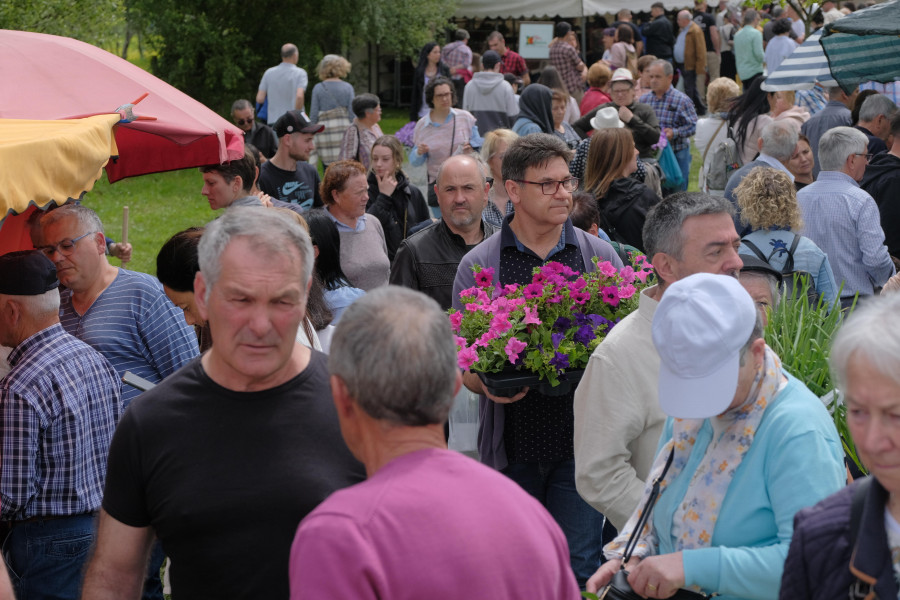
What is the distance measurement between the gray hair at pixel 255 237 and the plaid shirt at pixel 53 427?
4.91ft

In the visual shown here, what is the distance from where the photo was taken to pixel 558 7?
939 inches

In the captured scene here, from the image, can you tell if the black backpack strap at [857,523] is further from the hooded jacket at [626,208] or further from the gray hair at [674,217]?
the hooded jacket at [626,208]

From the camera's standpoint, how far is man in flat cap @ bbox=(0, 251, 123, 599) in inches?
160

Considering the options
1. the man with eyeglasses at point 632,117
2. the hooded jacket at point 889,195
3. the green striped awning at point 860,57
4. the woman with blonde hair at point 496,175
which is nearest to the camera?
the woman with blonde hair at point 496,175

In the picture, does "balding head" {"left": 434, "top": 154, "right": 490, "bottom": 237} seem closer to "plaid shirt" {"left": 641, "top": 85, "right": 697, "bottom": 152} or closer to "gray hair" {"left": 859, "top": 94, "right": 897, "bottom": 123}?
"gray hair" {"left": 859, "top": 94, "right": 897, "bottom": 123}

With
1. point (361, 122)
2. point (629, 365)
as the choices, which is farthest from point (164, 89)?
point (361, 122)

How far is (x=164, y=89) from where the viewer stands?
17.1ft

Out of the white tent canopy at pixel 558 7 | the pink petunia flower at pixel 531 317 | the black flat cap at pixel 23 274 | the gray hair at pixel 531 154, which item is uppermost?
the white tent canopy at pixel 558 7

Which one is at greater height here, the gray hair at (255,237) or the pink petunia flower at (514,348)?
the gray hair at (255,237)

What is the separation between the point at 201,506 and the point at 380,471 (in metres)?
0.84

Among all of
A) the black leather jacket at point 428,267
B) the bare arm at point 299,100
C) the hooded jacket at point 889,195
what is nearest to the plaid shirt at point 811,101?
the hooded jacket at point 889,195

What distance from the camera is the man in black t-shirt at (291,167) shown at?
923 cm

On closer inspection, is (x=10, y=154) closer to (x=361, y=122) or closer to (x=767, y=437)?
(x=767, y=437)

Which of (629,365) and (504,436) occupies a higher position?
(629,365)
